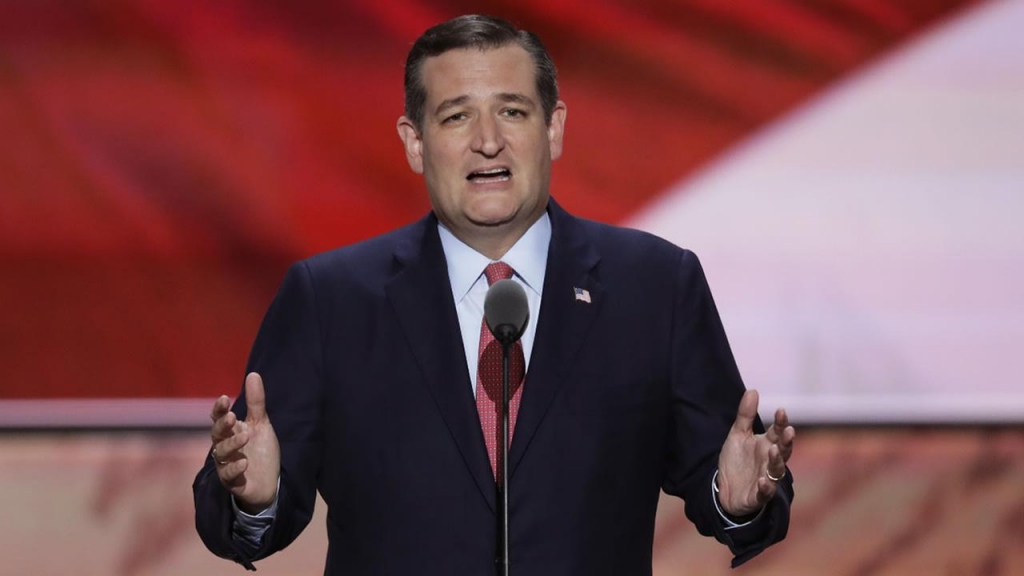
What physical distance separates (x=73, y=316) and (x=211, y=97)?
0.66m

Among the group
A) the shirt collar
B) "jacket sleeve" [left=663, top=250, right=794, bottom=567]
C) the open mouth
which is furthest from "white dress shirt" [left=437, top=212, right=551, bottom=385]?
"jacket sleeve" [left=663, top=250, right=794, bottom=567]

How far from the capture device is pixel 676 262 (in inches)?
77.4

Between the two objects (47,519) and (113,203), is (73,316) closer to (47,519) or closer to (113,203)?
(113,203)

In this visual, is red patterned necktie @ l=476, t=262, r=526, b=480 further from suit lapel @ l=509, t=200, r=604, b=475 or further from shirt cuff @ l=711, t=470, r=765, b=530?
shirt cuff @ l=711, t=470, r=765, b=530

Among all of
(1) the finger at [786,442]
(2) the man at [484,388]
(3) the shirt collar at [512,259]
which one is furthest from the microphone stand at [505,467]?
(3) the shirt collar at [512,259]

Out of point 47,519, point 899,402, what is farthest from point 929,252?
point 47,519

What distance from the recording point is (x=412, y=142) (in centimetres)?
205

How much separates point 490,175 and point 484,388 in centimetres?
32

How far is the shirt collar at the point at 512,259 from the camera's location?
193 cm

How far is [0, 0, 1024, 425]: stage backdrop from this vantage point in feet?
10.9

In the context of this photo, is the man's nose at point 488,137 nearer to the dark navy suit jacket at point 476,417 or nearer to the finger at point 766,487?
the dark navy suit jacket at point 476,417

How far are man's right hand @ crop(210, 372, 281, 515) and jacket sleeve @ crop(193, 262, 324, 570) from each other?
0.04m

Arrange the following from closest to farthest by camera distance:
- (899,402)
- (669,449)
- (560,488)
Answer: (560,488) < (669,449) < (899,402)

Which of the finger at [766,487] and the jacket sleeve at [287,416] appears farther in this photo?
the jacket sleeve at [287,416]
